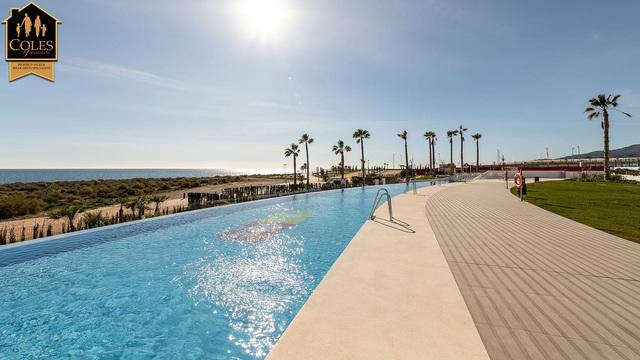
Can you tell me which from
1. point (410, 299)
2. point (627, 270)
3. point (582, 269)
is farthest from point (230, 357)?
point (627, 270)

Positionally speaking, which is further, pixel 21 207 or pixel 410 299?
pixel 21 207

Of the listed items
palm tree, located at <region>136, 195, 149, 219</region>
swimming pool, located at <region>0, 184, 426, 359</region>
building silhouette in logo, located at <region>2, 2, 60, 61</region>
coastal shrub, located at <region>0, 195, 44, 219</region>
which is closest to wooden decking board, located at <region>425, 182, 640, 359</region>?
swimming pool, located at <region>0, 184, 426, 359</region>

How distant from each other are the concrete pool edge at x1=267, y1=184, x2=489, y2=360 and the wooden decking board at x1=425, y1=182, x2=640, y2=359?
0.89 ft

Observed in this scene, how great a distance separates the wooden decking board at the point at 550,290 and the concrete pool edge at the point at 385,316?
0.27 metres

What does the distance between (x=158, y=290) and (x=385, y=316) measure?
16.1 feet

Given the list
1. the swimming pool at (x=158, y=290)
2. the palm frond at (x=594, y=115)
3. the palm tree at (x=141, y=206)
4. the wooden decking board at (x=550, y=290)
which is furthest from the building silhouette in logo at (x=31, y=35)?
the palm frond at (x=594, y=115)

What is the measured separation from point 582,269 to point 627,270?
72 cm

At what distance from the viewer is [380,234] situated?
6.71 metres

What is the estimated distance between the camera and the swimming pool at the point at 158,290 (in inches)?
140

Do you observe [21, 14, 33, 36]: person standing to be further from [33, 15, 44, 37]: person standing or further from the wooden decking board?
the wooden decking board

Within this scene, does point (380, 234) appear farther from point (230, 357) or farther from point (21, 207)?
point (21, 207)

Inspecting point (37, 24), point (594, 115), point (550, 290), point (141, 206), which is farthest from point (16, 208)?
point (594, 115)

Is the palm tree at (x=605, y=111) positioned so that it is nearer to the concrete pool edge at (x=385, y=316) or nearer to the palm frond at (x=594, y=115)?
the palm frond at (x=594, y=115)

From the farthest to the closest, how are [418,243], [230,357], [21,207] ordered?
[21,207]
[418,243]
[230,357]
